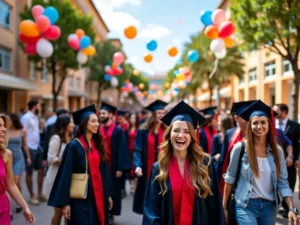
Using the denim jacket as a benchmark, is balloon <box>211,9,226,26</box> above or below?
above

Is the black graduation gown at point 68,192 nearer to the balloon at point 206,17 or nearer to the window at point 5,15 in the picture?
the balloon at point 206,17

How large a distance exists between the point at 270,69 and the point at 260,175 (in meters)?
24.8

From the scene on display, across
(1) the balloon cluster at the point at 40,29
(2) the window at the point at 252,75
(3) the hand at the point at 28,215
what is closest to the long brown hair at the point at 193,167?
(3) the hand at the point at 28,215

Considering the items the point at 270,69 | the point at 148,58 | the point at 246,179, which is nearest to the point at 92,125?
the point at 246,179

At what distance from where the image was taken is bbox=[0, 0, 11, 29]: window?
2069 centimetres

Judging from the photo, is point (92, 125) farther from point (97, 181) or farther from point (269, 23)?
point (269, 23)

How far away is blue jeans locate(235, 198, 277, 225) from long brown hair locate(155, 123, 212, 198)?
27.5 inches

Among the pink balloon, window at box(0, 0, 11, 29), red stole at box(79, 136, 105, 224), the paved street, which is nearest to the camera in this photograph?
red stole at box(79, 136, 105, 224)

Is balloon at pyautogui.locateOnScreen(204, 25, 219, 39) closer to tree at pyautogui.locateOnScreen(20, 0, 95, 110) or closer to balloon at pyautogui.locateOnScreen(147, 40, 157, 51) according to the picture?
balloon at pyautogui.locateOnScreen(147, 40, 157, 51)

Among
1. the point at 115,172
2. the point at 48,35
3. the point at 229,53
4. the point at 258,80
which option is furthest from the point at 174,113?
the point at 258,80

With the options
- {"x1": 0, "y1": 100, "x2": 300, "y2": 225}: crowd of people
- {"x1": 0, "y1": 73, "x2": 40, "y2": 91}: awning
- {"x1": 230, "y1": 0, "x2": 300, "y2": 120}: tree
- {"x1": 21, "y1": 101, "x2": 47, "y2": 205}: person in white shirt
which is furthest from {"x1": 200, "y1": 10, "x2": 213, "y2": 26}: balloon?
{"x1": 0, "y1": 73, "x2": 40, "y2": 91}: awning

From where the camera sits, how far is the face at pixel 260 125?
10.9 feet

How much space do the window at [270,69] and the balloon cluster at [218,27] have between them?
15.4 m

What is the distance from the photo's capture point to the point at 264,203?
3213mm
